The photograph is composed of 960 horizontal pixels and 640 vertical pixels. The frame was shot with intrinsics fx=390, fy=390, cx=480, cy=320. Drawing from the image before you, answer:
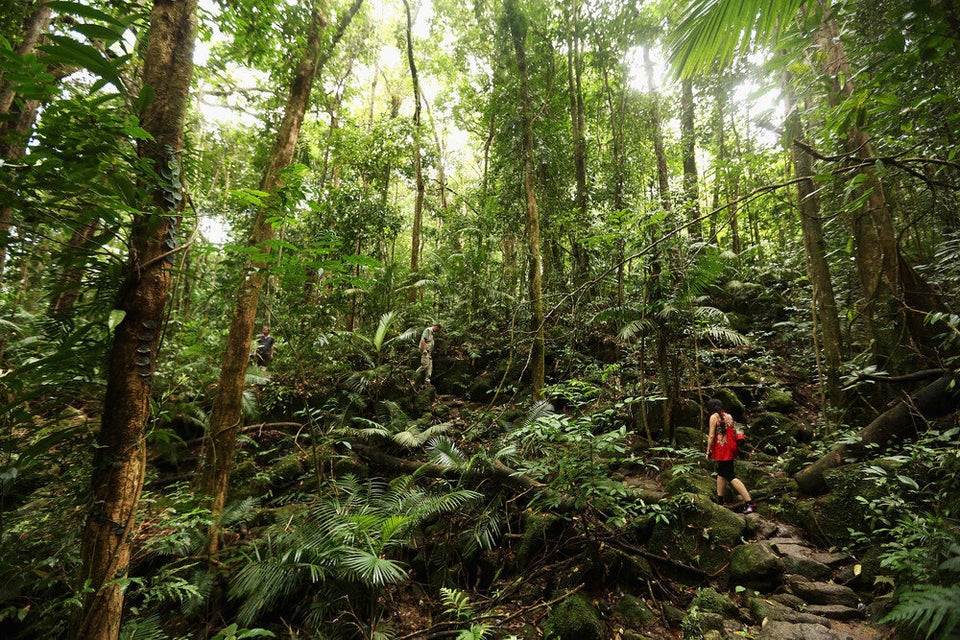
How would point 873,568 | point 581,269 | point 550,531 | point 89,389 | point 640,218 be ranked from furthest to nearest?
point 581,269, point 640,218, point 550,531, point 873,568, point 89,389

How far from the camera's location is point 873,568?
11.0 ft

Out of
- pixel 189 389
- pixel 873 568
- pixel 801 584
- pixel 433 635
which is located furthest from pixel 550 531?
pixel 189 389

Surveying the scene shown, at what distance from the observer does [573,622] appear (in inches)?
130

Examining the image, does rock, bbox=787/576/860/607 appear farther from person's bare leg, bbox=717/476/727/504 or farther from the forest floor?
person's bare leg, bbox=717/476/727/504

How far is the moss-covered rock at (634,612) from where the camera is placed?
3.43 m

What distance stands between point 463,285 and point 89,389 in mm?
9210

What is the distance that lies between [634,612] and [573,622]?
622 mm

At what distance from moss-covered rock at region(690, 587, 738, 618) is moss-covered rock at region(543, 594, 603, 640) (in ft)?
2.78

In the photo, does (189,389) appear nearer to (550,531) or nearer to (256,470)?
(256,470)

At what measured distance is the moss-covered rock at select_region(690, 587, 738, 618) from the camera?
331 cm

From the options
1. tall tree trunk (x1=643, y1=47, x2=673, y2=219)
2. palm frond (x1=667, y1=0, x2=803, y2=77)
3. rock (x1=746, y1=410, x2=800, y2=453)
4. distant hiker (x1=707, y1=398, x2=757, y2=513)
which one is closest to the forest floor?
distant hiker (x1=707, y1=398, x2=757, y2=513)

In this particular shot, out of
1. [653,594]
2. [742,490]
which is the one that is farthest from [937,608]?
[742,490]

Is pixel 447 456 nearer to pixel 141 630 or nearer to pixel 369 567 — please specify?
pixel 369 567

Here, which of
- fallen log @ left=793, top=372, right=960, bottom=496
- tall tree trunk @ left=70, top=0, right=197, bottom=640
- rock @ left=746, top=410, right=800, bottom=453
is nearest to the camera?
tall tree trunk @ left=70, top=0, right=197, bottom=640
